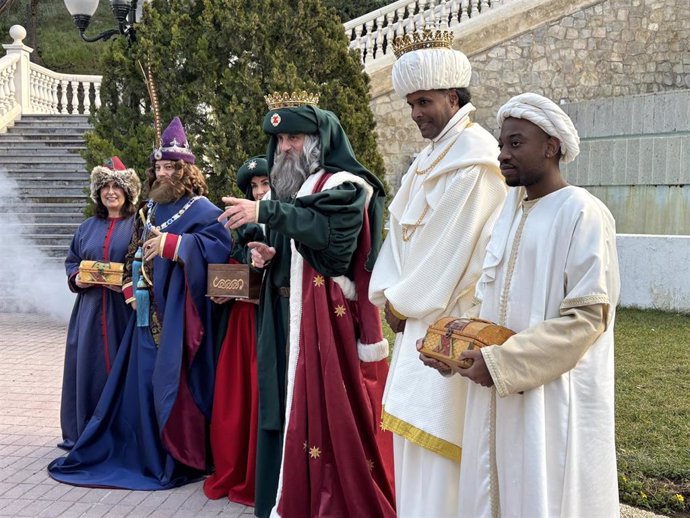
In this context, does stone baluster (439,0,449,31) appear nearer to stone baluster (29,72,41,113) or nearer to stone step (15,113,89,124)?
stone step (15,113,89,124)

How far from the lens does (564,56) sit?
17766 mm

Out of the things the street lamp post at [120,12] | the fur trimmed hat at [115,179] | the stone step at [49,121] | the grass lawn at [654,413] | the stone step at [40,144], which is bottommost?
the grass lawn at [654,413]

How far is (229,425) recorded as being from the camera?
4844mm

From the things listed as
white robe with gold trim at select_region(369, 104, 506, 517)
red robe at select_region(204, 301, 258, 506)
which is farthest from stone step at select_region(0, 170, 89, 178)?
white robe with gold trim at select_region(369, 104, 506, 517)

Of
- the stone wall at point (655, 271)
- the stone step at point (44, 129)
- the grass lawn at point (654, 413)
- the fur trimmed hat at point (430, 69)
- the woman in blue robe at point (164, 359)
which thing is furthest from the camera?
the stone step at point (44, 129)

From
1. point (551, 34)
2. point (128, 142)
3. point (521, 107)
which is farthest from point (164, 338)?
point (551, 34)

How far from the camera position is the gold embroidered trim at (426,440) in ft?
9.96

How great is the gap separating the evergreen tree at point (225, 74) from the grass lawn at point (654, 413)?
9.08 feet

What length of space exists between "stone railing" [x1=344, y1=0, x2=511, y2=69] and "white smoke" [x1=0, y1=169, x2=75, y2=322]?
7.21m

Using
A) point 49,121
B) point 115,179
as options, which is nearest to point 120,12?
point 115,179

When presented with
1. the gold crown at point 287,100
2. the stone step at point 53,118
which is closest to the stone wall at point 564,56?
→ the stone step at point 53,118

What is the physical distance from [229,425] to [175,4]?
19.8ft

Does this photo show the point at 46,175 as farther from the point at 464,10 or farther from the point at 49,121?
the point at 464,10

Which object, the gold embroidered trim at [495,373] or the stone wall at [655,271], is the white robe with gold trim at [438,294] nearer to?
the gold embroidered trim at [495,373]
